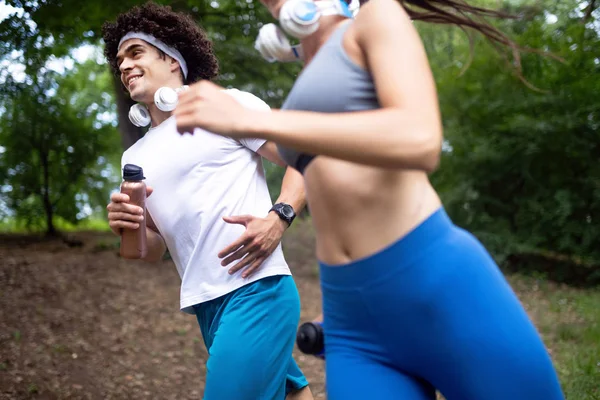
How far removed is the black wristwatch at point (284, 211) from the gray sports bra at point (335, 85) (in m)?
0.96

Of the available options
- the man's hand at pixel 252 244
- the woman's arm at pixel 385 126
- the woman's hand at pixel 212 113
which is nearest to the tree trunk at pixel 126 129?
the man's hand at pixel 252 244

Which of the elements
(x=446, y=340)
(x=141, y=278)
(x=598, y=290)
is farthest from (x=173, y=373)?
(x=598, y=290)

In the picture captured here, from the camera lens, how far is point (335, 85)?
4.82 feet

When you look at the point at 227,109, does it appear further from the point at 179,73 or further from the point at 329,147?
the point at 179,73

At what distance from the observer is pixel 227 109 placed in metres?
1.30

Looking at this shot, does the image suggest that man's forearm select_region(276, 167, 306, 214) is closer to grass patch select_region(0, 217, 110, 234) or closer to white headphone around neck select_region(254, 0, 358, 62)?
white headphone around neck select_region(254, 0, 358, 62)

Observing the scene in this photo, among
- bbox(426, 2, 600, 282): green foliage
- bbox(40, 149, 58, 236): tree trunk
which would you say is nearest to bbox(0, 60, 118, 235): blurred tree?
bbox(40, 149, 58, 236): tree trunk

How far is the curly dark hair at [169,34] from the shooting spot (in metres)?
2.72

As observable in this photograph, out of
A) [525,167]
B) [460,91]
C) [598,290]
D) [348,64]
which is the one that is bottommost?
[598,290]

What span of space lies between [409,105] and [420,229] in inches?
12.6

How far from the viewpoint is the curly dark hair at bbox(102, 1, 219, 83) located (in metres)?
2.72

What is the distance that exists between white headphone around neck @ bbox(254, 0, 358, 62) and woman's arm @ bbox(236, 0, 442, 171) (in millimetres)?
289

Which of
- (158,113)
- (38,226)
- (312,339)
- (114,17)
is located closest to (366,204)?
(312,339)

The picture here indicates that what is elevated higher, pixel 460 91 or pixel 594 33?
pixel 594 33
